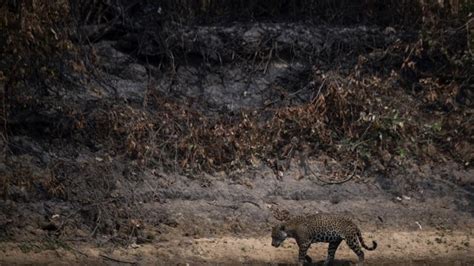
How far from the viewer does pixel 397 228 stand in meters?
12.8

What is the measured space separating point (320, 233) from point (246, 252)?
110 centimetres

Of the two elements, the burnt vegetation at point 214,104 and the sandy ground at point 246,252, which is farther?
the burnt vegetation at point 214,104

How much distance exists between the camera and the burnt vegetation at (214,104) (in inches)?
495

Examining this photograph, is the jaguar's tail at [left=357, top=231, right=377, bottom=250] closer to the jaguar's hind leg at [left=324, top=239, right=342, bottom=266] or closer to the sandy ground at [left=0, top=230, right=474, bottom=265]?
the sandy ground at [left=0, top=230, right=474, bottom=265]

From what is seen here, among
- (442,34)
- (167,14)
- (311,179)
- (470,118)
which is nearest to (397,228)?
(311,179)

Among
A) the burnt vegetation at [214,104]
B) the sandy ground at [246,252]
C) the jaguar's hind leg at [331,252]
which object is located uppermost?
the burnt vegetation at [214,104]

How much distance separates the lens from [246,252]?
12016 millimetres

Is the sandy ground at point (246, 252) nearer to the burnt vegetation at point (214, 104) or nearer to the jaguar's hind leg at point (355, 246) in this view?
the jaguar's hind leg at point (355, 246)

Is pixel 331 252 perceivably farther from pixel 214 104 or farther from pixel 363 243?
pixel 214 104

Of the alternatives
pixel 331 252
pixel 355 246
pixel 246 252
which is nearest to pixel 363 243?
pixel 355 246

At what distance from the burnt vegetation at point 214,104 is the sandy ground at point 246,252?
1.55 ft

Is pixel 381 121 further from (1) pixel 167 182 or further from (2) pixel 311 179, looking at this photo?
(1) pixel 167 182

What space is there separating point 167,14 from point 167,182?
3076mm

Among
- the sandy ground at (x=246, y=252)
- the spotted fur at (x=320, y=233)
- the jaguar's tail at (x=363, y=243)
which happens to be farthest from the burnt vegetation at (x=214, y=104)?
the spotted fur at (x=320, y=233)
